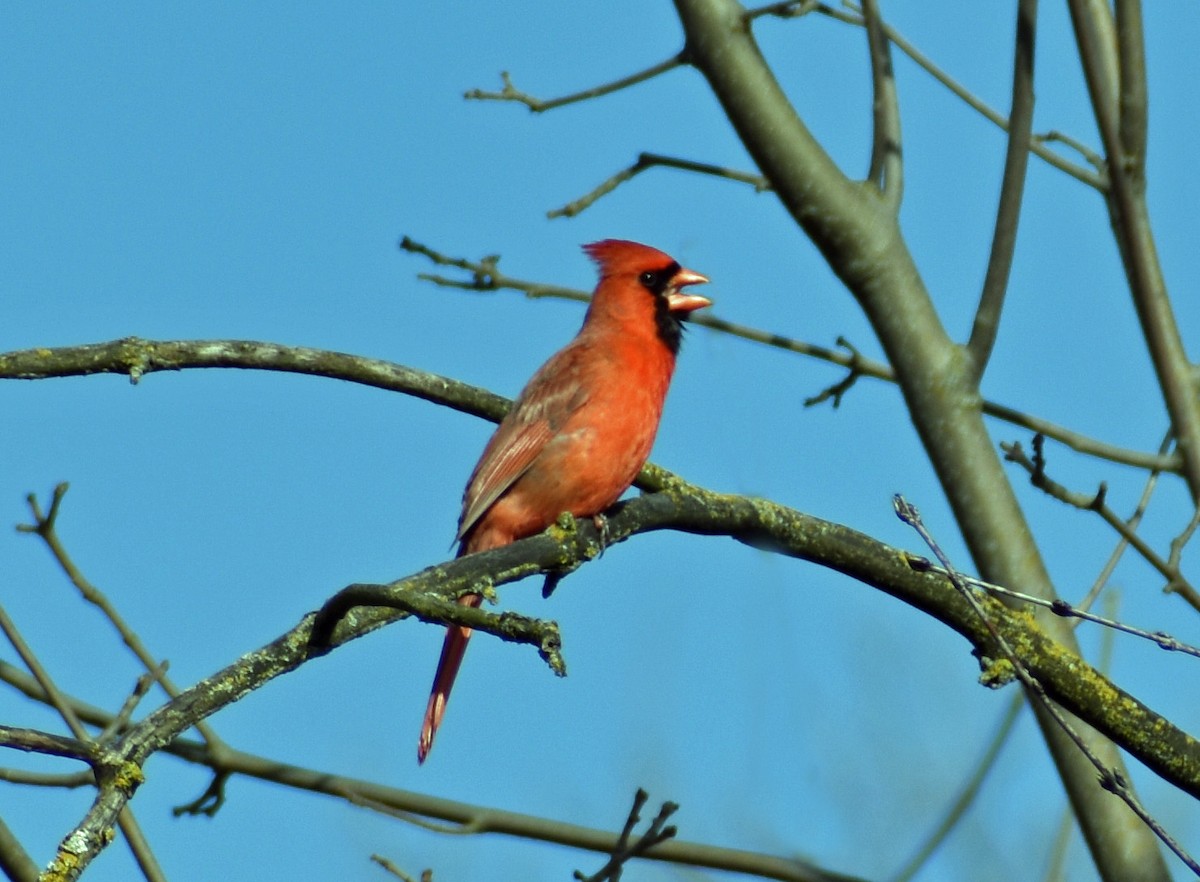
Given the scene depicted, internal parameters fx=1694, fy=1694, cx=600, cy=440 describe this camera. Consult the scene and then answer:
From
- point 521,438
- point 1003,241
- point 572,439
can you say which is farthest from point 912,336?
point 521,438

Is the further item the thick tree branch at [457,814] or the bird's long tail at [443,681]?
the bird's long tail at [443,681]

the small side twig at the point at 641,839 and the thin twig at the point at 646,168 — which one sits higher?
the thin twig at the point at 646,168

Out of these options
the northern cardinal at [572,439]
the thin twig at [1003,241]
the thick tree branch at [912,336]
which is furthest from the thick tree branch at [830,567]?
the northern cardinal at [572,439]

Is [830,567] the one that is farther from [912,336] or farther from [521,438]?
[521,438]

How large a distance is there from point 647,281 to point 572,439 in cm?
96

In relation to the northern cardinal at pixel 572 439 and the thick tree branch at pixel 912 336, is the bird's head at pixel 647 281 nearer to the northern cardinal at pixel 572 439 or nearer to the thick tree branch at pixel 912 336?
the northern cardinal at pixel 572 439

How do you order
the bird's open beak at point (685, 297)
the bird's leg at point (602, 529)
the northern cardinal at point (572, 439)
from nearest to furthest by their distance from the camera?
the bird's leg at point (602, 529) → the northern cardinal at point (572, 439) → the bird's open beak at point (685, 297)

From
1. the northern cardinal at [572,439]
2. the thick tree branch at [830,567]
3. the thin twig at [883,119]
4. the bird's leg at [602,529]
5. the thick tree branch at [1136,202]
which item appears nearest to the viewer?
the thick tree branch at [830,567]

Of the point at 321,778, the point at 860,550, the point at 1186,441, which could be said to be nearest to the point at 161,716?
the point at 860,550

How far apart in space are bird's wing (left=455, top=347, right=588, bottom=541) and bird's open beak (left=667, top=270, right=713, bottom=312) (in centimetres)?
45

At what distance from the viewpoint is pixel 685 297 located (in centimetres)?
537

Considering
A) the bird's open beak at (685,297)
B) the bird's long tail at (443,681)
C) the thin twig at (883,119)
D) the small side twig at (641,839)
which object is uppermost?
the bird's open beak at (685,297)

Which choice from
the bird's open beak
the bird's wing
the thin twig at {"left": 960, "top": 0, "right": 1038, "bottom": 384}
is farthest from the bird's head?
the thin twig at {"left": 960, "top": 0, "right": 1038, "bottom": 384}

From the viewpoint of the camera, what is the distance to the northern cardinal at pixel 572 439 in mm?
4680
